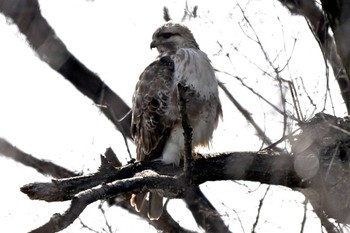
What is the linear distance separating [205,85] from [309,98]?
1057 millimetres

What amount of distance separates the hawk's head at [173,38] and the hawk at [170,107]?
1.26 ft

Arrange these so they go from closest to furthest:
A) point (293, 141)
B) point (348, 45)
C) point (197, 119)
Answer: point (348, 45), point (293, 141), point (197, 119)

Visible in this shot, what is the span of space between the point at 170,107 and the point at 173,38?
113 cm

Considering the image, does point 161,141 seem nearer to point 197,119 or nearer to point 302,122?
point 197,119

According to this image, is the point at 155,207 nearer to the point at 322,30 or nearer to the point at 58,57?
the point at 58,57

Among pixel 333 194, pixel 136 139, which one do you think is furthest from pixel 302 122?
pixel 136 139

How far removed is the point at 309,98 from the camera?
6164mm

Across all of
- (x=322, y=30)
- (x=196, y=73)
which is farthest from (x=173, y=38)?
(x=322, y=30)

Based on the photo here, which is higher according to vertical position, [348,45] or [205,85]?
[205,85]

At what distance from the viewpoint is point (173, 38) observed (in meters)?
7.63

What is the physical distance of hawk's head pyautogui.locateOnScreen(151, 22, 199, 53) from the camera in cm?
760

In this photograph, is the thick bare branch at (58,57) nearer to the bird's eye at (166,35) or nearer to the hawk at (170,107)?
the hawk at (170,107)

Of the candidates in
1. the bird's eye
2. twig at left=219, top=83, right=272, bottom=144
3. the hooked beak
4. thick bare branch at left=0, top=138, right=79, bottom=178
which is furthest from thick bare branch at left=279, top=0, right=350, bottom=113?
thick bare branch at left=0, top=138, right=79, bottom=178

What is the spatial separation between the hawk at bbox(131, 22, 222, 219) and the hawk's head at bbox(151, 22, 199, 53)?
38cm
